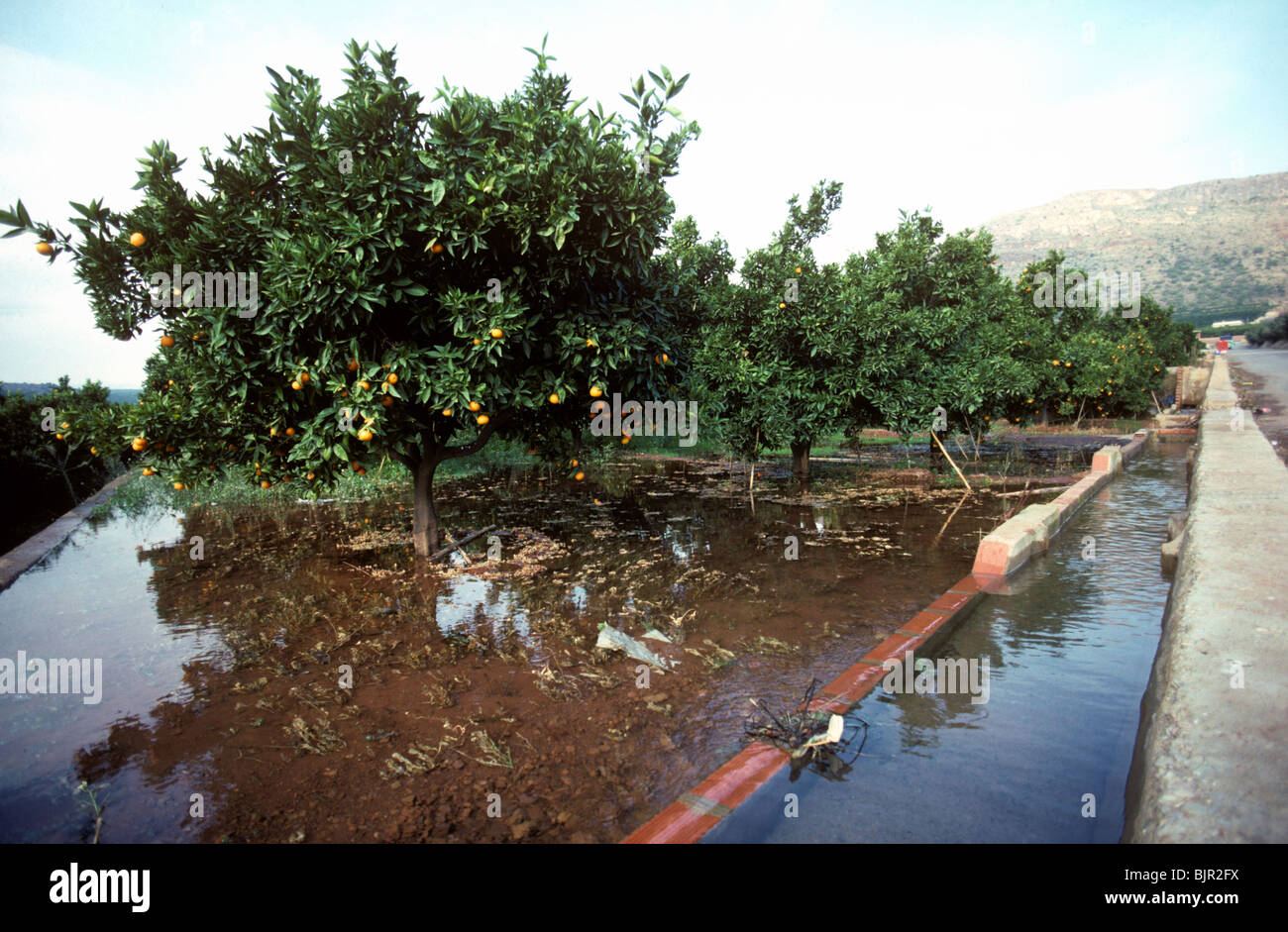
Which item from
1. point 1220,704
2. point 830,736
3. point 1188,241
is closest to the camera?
point 1220,704

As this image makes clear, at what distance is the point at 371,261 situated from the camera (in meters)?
5.57

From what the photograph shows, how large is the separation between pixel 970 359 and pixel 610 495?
322 inches

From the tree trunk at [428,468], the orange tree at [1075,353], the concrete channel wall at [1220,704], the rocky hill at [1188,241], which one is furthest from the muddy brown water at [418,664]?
the rocky hill at [1188,241]

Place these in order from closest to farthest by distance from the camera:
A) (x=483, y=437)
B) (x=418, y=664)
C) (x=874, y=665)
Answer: (x=874, y=665) → (x=418, y=664) → (x=483, y=437)

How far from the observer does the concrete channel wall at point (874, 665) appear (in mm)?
2957

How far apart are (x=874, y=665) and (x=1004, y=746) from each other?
1060 millimetres

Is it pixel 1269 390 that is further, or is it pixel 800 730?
pixel 1269 390

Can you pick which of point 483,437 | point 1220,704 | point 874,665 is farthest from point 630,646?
point 483,437

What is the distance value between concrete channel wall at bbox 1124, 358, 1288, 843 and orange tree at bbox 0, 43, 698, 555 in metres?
4.84

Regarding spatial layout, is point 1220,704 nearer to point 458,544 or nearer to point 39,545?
point 458,544

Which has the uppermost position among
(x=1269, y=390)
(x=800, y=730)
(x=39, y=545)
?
(x=1269, y=390)

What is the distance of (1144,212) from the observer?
536 feet
